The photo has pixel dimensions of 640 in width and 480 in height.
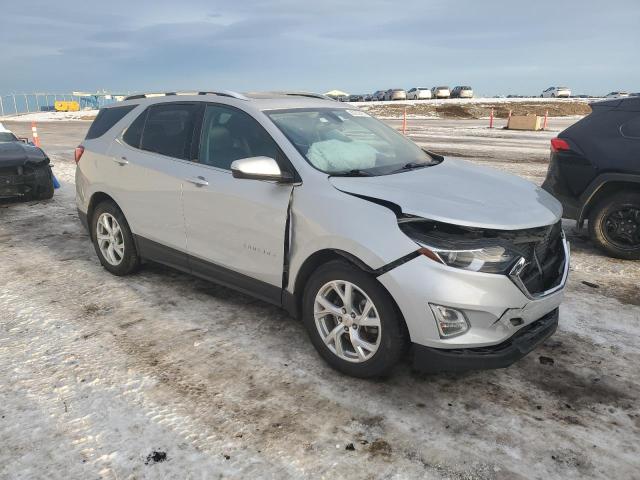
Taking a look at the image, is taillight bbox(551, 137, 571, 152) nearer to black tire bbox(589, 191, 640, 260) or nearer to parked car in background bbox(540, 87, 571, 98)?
black tire bbox(589, 191, 640, 260)

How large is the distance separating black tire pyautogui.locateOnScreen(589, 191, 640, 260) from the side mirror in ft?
13.1

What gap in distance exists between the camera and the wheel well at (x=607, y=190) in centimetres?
554

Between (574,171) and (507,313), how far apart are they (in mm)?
3556

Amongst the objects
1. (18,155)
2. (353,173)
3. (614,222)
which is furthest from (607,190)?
(18,155)

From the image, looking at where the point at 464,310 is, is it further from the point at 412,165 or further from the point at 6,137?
the point at 6,137

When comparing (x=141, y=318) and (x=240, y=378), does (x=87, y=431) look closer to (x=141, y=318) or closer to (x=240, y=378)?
(x=240, y=378)

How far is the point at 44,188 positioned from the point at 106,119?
4.22 metres

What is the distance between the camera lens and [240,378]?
334 cm

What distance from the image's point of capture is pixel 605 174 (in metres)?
5.55

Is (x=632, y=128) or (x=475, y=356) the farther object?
(x=632, y=128)

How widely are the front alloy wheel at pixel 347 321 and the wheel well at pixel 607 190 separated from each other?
3.76 metres

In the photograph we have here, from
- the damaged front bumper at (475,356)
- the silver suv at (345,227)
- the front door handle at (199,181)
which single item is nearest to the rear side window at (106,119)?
the silver suv at (345,227)

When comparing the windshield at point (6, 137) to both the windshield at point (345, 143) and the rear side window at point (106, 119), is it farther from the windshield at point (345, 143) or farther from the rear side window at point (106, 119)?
the windshield at point (345, 143)

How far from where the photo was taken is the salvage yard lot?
258 cm
